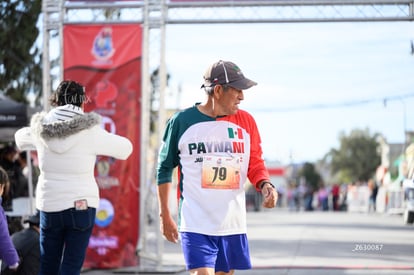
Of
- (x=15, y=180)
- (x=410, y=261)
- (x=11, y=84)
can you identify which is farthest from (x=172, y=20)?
(x=11, y=84)

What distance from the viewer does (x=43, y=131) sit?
596cm

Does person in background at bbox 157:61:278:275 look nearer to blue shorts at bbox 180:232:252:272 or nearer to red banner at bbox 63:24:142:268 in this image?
blue shorts at bbox 180:232:252:272

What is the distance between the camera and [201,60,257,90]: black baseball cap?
5059mm

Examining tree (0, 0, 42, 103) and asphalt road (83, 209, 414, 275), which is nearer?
asphalt road (83, 209, 414, 275)

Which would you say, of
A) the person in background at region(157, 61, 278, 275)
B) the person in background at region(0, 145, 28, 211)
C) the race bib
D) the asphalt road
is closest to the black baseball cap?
the person in background at region(157, 61, 278, 275)

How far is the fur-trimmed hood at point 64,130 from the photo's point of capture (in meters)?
5.89

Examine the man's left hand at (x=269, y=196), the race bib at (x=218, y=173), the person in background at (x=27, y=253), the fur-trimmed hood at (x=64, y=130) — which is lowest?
the person in background at (x=27, y=253)

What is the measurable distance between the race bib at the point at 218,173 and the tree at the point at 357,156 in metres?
97.0

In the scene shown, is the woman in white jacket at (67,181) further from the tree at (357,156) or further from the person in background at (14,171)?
the tree at (357,156)

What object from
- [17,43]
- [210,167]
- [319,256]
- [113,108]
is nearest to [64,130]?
[210,167]

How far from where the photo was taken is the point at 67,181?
5832 mm

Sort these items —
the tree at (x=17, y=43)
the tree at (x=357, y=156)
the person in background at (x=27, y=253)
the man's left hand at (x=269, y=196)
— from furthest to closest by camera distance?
the tree at (x=357, y=156)
the tree at (x=17, y=43)
the person in background at (x=27, y=253)
the man's left hand at (x=269, y=196)

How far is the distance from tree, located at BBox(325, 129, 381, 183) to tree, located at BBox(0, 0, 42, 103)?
84.3m

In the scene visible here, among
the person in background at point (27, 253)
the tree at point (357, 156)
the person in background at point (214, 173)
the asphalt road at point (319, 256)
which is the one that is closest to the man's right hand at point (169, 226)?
the person in background at point (214, 173)
